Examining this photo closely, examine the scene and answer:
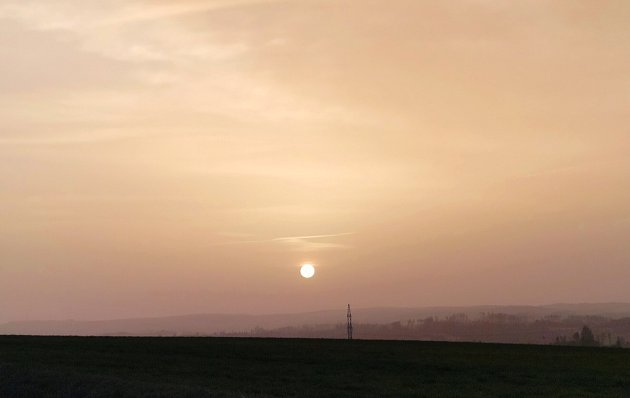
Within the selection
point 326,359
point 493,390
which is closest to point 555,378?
point 493,390

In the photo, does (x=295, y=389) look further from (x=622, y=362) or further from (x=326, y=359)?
(x=622, y=362)

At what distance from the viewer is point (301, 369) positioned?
4359cm

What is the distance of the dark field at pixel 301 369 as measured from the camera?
33.4m

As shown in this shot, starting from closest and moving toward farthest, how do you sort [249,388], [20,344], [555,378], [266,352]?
[249,388] → [555,378] → [266,352] → [20,344]

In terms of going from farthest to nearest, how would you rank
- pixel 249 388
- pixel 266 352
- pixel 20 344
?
pixel 20 344
pixel 266 352
pixel 249 388

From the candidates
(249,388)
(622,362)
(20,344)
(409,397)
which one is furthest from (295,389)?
(20,344)

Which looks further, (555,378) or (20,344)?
(20,344)

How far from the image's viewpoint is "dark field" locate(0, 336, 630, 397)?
3344cm

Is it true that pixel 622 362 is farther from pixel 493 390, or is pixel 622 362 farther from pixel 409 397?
pixel 409 397

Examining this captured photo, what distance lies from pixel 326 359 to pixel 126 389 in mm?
21824

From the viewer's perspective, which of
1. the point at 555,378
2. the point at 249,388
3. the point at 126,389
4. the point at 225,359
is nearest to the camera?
the point at 126,389

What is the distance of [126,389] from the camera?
102ft

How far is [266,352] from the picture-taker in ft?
184

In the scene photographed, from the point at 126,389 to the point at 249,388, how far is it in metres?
5.71
